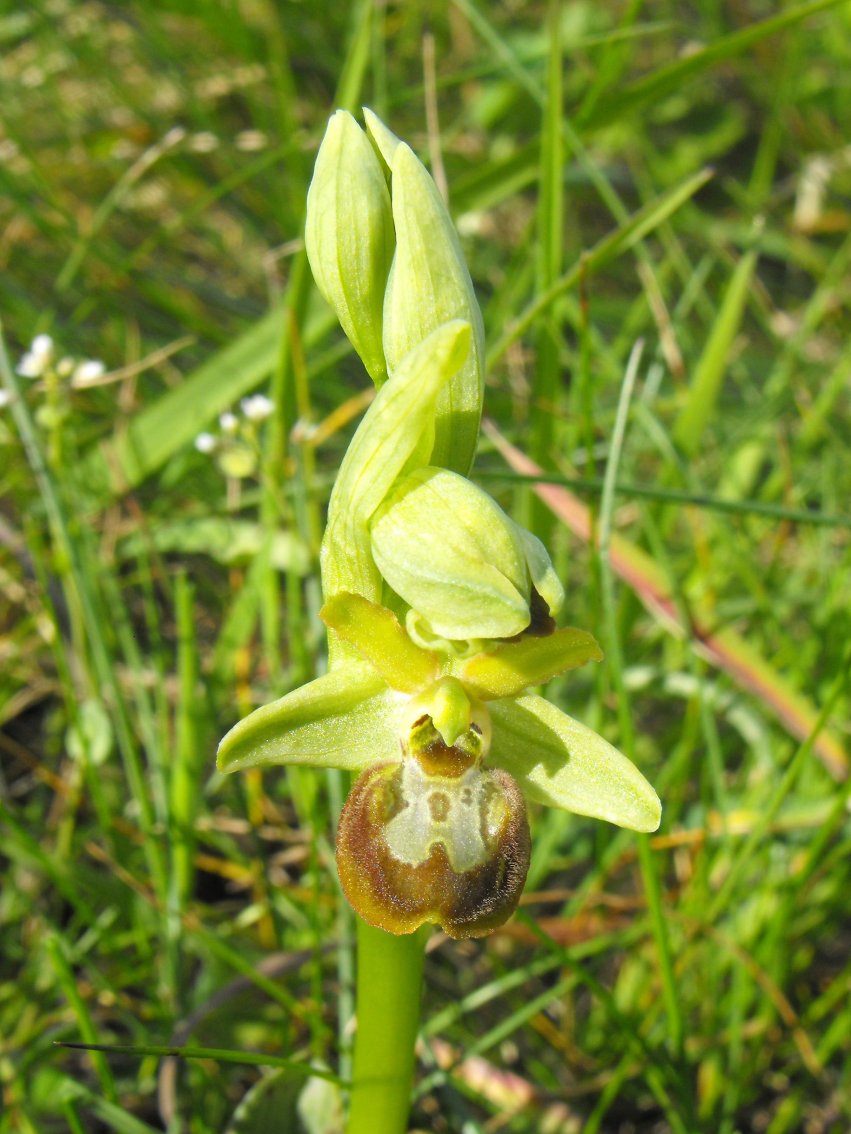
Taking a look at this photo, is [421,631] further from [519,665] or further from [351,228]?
[351,228]

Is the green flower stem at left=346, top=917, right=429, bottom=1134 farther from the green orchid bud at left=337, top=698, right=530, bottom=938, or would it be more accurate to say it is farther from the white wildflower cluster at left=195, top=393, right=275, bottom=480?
the white wildflower cluster at left=195, top=393, right=275, bottom=480

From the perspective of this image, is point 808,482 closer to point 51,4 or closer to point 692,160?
point 692,160

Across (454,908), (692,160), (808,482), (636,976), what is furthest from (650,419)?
(692,160)

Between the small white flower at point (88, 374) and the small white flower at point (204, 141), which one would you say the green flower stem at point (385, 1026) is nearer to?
the small white flower at point (88, 374)

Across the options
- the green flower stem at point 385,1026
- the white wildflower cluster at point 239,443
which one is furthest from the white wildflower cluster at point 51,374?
the green flower stem at point 385,1026

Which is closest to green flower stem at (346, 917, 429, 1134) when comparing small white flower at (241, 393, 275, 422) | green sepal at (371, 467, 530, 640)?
green sepal at (371, 467, 530, 640)
